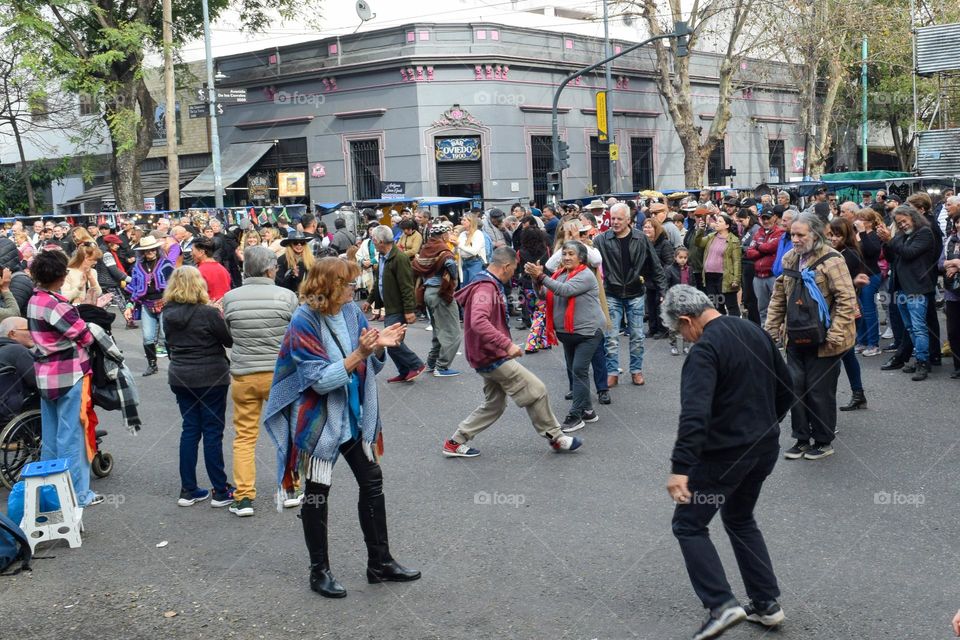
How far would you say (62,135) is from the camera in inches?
1645

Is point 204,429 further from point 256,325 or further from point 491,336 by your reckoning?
point 491,336

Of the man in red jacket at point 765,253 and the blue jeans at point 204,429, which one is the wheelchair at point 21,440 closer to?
the blue jeans at point 204,429

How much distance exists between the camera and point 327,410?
5.26m

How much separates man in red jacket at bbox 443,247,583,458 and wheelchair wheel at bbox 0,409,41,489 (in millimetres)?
3137

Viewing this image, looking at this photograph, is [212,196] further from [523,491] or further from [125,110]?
[523,491]

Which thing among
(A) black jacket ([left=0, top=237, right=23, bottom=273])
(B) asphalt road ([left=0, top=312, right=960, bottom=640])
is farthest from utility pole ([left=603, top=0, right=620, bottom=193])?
(B) asphalt road ([left=0, top=312, right=960, bottom=640])

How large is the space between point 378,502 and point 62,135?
1615 inches

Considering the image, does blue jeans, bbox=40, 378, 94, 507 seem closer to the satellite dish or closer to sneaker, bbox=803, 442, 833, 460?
sneaker, bbox=803, 442, 833, 460

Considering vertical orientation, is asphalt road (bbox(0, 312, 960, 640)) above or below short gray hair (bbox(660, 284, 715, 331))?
below

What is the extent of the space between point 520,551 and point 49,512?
303 centimetres

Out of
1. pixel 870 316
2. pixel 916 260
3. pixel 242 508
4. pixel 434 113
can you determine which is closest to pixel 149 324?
pixel 242 508

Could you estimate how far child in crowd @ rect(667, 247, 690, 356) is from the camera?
12.7 meters

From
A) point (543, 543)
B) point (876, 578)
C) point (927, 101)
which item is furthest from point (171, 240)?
point (927, 101)

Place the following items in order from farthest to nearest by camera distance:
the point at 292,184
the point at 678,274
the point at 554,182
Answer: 1. the point at 292,184
2. the point at 554,182
3. the point at 678,274
